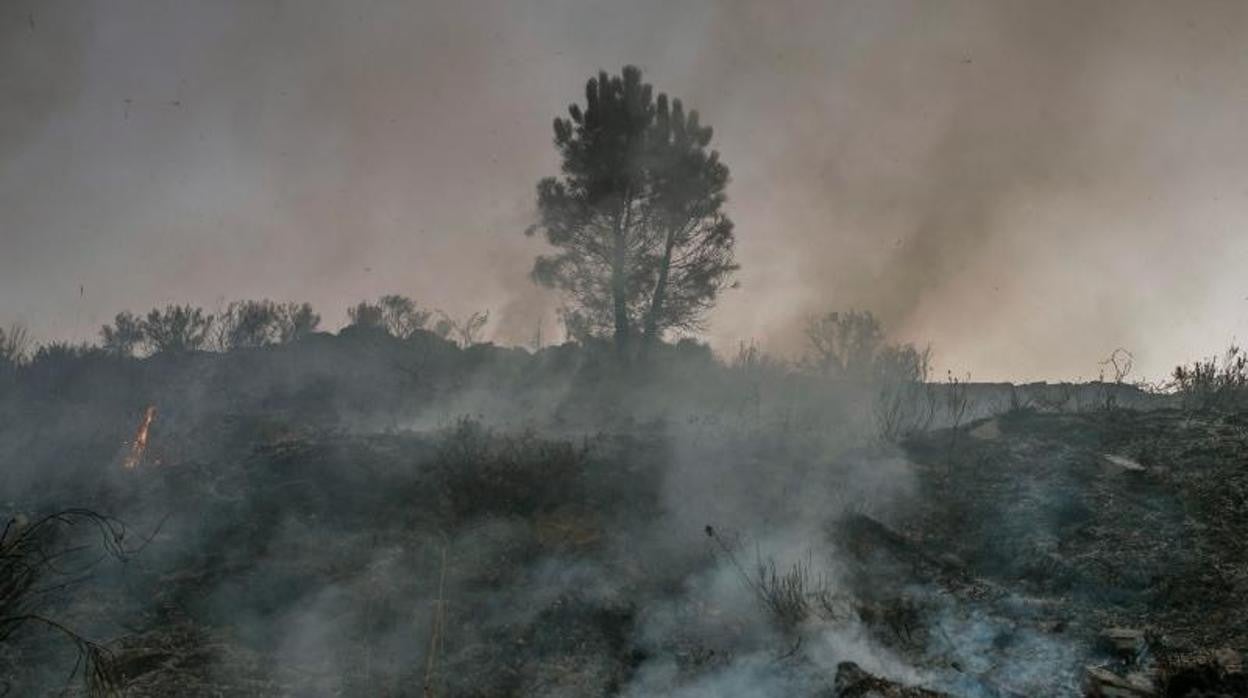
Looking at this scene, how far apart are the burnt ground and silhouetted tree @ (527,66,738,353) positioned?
33.3 feet

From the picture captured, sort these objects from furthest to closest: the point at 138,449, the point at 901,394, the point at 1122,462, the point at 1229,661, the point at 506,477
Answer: the point at 901,394
the point at 138,449
the point at 506,477
the point at 1122,462
the point at 1229,661

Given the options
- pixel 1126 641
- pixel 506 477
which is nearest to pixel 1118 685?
pixel 1126 641

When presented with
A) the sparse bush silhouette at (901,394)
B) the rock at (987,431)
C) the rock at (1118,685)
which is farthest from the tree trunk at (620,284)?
the rock at (1118,685)

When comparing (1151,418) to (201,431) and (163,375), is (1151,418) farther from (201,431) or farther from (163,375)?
(163,375)

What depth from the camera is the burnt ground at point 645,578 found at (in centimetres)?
648

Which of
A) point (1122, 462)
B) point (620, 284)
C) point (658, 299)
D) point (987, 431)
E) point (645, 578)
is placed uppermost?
point (620, 284)

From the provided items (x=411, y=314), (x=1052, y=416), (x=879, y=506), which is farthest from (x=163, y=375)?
(x=1052, y=416)

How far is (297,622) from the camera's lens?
26.1 feet

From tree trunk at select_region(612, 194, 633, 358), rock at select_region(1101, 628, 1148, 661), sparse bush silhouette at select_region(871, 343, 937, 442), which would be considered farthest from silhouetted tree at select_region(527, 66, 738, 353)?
rock at select_region(1101, 628, 1148, 661)

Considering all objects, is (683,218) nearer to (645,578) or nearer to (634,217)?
(634,217)

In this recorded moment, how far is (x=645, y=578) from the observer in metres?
8.52

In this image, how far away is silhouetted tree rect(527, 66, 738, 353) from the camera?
21.0m

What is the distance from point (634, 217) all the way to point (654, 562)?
547 inches

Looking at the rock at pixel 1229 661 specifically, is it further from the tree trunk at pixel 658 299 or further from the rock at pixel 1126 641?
the tree trunk at pixel 658 299
